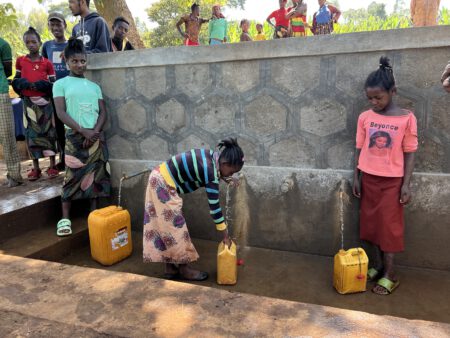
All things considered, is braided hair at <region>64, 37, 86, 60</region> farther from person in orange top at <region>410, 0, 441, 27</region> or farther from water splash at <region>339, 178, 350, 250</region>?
person in orange top at <region>410, 0, 441, 27</region>

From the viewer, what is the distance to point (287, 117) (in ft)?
11.1

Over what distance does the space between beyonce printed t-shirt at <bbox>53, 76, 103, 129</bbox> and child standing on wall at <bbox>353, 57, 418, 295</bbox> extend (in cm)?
258

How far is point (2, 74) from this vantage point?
13.8 feet

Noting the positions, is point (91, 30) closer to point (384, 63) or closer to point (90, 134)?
point (90, 134)

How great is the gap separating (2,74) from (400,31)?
13.6 feet

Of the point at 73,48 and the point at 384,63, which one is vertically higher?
the point at 73,48

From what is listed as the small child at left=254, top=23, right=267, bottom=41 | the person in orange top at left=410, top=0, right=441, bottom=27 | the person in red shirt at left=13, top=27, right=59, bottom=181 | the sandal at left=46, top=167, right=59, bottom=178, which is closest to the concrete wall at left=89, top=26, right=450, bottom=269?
the person in red shirt at left=13, top=27, right=59, bottom=181

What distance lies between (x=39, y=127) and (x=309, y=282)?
360cm

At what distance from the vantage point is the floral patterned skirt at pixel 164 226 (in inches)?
117

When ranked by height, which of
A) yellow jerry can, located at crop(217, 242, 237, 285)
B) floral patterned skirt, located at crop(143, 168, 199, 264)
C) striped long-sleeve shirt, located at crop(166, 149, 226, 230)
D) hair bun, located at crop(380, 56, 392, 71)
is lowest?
yellow jerry can, located at crop(217, 242, 237, 285)

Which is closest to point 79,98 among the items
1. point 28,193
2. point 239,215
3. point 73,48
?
point 73,48

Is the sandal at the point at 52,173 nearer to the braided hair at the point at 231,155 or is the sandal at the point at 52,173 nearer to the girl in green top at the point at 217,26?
the braided hair at the point at 231,155

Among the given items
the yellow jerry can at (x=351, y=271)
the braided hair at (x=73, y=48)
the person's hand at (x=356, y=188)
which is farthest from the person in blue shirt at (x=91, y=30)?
the yellow jerry can at (x=351, y=271)

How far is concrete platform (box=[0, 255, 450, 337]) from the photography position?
155cm
